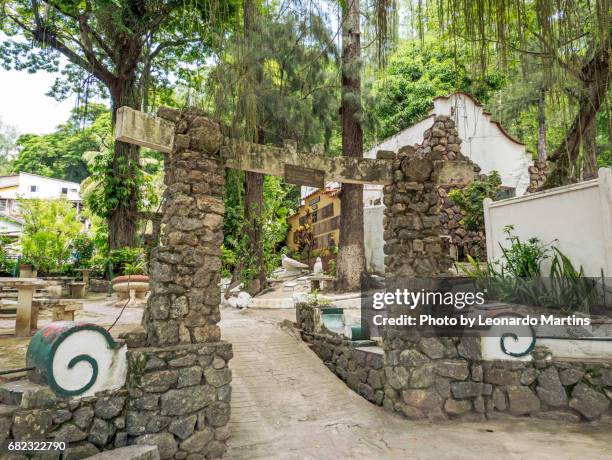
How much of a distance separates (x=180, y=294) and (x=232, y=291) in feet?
21.8

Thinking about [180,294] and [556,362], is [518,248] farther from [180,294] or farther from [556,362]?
[180,294]

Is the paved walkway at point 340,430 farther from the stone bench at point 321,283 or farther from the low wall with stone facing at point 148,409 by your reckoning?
the stone bench at point 321,283

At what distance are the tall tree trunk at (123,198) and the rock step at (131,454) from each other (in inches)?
376

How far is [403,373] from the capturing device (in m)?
4.70

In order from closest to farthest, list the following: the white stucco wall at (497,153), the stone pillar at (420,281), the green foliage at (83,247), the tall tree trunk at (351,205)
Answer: the stone pillar at (420,281) < the tall tree trunk at (351,205) < the white stucco wall at (497,153) < the green foliage at (83,247)

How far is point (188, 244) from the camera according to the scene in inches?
152

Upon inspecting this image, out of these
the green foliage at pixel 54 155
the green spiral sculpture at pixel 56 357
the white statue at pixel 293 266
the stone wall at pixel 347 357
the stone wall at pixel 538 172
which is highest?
the green foliage at pixel 54 155

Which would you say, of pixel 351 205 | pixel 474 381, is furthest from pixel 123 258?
pixel 474 381

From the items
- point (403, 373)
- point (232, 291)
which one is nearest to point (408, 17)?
point (403, 373)

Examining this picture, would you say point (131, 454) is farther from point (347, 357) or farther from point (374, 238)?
point (374, 238)

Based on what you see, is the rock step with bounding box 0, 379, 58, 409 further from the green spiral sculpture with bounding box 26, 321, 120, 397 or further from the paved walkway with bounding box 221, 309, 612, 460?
the paved walkway with bounding box 221, 309, 612, 460

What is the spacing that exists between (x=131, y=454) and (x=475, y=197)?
10238 millimetres

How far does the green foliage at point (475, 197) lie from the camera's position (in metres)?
10.6

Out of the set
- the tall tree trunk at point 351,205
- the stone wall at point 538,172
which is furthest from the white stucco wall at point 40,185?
the stone wall at point 538,172
